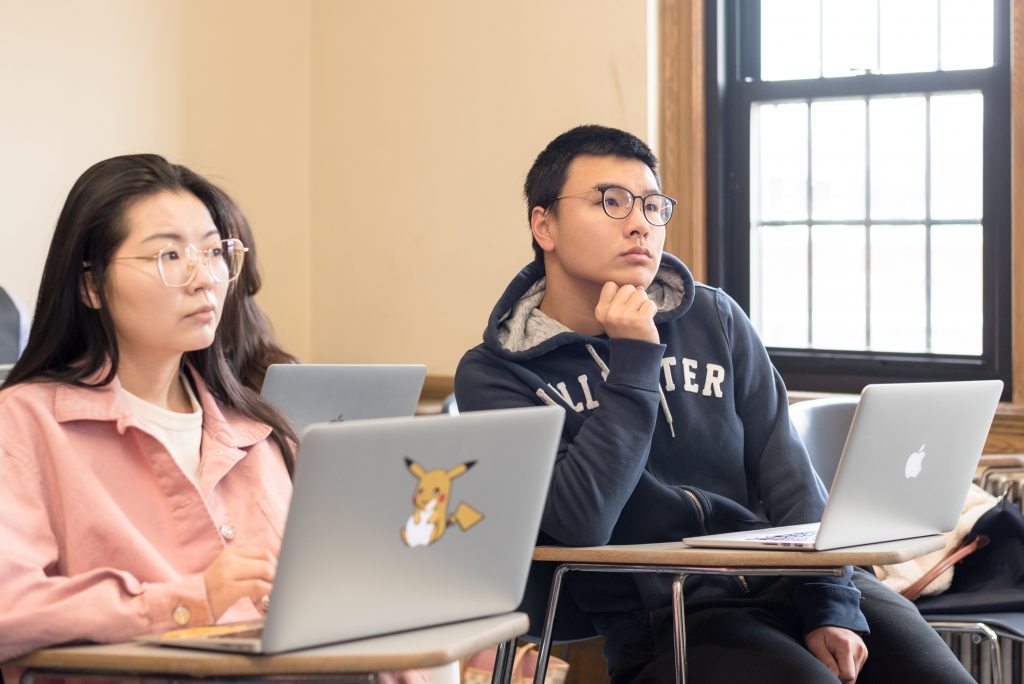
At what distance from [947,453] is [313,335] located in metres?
2.73

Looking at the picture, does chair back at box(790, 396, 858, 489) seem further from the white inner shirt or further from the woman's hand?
the woman's hand

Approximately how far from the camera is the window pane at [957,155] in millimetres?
3385

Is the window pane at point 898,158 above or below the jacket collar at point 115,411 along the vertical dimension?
above

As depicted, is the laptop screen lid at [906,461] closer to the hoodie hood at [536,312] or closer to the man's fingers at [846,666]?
the man's fingers at [846,666]

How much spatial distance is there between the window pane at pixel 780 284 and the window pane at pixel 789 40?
0.44 metres

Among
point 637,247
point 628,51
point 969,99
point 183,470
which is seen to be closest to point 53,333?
point 183,470

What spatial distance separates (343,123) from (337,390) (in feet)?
6.69

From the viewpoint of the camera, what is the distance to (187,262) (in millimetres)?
1649

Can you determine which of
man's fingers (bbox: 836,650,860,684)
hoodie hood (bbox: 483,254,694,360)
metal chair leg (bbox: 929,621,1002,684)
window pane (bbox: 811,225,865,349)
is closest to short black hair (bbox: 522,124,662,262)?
hoodie hood (bbox: 483,254,694,360)

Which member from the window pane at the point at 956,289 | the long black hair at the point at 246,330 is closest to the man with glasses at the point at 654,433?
the long black hair at the point at 246,330

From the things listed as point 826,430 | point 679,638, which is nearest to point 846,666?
point 679,638

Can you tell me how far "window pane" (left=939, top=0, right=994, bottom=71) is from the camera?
336 centimetres

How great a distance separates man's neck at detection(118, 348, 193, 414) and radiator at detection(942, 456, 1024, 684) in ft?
5.73

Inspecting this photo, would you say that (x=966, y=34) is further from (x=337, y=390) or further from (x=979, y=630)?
(x=337, y=390)
